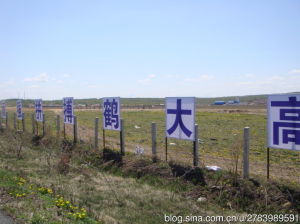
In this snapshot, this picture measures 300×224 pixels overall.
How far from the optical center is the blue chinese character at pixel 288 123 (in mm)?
6798

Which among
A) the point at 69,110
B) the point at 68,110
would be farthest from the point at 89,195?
the point at 68,110

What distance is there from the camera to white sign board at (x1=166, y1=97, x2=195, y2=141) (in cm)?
909

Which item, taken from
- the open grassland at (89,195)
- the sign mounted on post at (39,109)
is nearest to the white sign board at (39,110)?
the sign mounted on post at (39,109)

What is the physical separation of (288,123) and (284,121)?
9 centimetres

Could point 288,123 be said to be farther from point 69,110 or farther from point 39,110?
point 39,110

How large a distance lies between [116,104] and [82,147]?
2.76 meters

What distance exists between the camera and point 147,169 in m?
Result: 9.69

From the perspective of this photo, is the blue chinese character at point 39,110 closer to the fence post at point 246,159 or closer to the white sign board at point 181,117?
the white sign board at point 181,117

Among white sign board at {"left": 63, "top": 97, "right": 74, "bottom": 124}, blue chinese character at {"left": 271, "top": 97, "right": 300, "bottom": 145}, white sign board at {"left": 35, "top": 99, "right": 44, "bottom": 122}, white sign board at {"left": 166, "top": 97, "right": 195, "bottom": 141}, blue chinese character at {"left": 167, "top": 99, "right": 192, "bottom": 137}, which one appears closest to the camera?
blue chinese character at {"left": 271, "top": 97, "right": 300, "bottom": 145}

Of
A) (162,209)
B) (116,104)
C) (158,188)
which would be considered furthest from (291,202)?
(116,104)

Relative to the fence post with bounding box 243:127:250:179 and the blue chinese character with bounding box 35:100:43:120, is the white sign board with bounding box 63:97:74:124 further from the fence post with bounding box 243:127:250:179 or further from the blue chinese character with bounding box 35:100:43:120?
the fence post with bounding box 243:127:250:179

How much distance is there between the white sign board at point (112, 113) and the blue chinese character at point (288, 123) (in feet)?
20.2

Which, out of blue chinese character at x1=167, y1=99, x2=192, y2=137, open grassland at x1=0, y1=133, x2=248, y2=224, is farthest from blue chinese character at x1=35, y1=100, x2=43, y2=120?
blue chinese character at x1=167, y1=99, x2=192, y2=137

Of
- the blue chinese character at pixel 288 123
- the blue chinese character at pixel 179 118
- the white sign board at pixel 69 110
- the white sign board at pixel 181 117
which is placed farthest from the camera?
the white sign board at pixel 69 110
